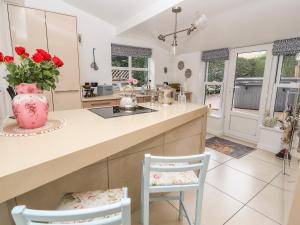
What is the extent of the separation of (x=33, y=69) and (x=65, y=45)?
2.05 m

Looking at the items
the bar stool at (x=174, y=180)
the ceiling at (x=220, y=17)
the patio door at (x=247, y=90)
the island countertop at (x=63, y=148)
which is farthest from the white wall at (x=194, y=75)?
the bar stool at (x=174, y=180)

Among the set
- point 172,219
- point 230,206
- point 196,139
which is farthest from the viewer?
point 196,139

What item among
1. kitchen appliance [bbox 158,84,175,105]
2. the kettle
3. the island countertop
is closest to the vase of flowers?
the island countertop

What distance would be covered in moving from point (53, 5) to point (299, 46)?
4.28 meters

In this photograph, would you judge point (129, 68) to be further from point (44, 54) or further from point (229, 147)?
point (44, 54)

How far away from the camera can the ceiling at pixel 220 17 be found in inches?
101

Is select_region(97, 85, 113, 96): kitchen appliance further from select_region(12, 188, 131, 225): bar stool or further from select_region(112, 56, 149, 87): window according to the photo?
select_region(12, 188, 131, 225): bar stool

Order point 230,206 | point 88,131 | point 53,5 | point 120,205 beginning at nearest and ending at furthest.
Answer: point 120,205
point 88,131
point 230,206
point 53,5

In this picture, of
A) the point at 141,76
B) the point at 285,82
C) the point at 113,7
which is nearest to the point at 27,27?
the point at 113,7

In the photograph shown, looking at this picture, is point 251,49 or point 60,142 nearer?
point 60,142

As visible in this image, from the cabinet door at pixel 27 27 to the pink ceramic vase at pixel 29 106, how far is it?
2012 mm

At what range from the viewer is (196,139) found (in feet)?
7.21

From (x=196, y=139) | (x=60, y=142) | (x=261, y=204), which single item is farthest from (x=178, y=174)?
(x=261, y=204)

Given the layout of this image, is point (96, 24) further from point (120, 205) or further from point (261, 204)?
point (261, 204)
